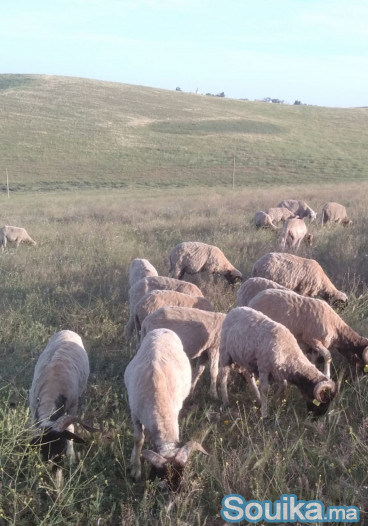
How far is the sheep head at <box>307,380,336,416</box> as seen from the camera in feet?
16.8

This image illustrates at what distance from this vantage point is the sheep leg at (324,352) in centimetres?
624

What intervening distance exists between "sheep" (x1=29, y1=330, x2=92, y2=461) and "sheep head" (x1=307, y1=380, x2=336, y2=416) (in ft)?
7.23

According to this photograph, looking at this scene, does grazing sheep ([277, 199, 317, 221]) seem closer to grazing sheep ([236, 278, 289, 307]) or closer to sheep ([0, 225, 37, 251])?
sheep ([0, 225, 37, 251])

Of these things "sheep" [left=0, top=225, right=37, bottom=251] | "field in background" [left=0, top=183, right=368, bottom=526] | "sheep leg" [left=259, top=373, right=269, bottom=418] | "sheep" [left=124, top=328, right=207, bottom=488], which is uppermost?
"sheep" [left=124, top=328, right=207, bottom=488]

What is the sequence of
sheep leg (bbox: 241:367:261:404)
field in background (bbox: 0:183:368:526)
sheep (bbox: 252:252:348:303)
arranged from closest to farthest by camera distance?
field in background (bbox: 0:183:368:526), sheep leg (bbox: 241:367:261:404), sheep (bbox: 252:252:348:303)

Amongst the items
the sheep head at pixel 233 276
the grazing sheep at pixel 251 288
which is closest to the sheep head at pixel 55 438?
the grazing sheep at pixel 251 288

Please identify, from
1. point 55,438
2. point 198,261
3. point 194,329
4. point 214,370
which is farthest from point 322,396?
point 198,261

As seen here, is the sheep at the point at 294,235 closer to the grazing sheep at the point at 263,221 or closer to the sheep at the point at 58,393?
the grazing sheep at the point at 263,221

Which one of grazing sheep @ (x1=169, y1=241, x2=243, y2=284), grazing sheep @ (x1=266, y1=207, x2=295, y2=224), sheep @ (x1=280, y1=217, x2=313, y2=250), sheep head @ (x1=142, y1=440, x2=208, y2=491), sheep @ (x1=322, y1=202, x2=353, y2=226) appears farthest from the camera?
grazing sheep @ (x1=266, y1=207, x2=295, y2=224)

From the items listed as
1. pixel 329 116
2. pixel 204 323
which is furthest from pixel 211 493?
pixel 329 116

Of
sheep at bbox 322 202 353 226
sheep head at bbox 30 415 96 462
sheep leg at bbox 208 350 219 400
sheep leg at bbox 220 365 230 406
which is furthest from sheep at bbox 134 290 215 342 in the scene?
sheep at bbox 322 202 353 226

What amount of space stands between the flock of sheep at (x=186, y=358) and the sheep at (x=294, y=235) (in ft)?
13.9

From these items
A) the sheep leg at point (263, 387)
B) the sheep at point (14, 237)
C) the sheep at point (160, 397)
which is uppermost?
the sheep at point (160, 397)

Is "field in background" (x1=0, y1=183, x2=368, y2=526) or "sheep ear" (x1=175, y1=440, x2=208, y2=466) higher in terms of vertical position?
"sheep ear" (x1=175, y1=440, x2=208, y2=466)
